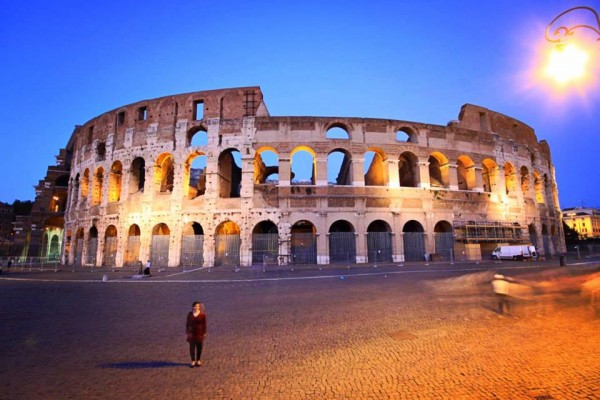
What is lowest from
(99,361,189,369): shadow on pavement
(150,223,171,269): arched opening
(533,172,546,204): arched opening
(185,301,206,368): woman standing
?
(99,361,189,369): shadow on pavement

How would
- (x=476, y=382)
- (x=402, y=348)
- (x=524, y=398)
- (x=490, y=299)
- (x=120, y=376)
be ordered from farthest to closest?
(x=490, y=299) < (x=402, y=348) < (x=120, y=376) < (x=476, y=382) < (x=524, y=398)

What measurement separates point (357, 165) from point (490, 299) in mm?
15058

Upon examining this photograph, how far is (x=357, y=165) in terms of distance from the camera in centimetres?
2259

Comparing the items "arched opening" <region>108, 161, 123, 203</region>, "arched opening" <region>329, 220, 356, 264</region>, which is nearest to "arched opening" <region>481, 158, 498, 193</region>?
"arched opening" <region>329, 220, 356, 264</region>

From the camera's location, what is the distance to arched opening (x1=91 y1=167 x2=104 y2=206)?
27062 millimetres

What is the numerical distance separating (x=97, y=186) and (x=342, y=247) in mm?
22794

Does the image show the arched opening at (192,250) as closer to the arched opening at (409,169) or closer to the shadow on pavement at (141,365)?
the arched opening at (409,169)

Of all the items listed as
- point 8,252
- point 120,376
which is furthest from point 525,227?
point 8,252

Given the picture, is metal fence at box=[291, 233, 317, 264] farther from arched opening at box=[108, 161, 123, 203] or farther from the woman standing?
the woman standing

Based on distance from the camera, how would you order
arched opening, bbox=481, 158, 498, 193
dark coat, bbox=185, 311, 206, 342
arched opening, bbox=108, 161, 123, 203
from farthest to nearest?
arched opening, bbox=481, 158, 498, 193, arched opening, bbox=108, 161, 123, 203, dark coat, bbox=185, 311, 206, 342

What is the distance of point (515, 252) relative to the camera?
918 inches

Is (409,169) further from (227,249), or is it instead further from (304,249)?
(227,249)

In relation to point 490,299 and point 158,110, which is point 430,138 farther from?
point 158,110

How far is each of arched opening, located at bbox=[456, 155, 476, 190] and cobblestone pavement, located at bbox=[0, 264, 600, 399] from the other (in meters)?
18.5
